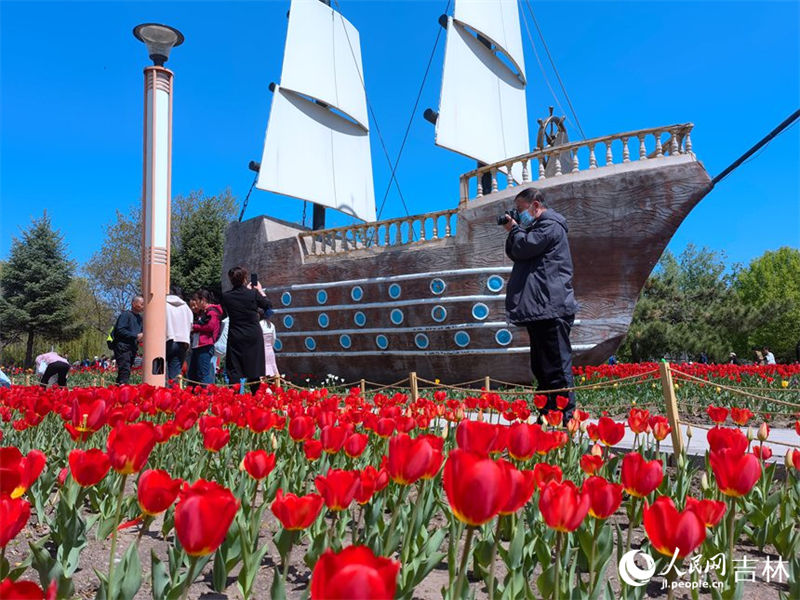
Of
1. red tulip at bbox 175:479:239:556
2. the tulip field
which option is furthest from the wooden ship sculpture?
red tulip at bbox 175:479:239:556

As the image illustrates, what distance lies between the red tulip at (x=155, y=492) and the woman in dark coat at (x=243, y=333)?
5.58 meters

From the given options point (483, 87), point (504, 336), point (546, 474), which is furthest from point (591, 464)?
point (483, 87)

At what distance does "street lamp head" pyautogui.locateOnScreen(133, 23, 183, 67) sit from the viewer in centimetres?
837

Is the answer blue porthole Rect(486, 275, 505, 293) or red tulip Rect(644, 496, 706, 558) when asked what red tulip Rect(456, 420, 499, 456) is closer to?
red tulip Rect(644, 496, 706, 558)

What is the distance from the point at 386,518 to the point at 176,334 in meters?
6.41

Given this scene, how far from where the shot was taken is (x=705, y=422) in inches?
294

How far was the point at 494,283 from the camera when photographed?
463 inches

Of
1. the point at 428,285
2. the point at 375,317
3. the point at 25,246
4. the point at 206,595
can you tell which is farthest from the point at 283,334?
the point at 25,246

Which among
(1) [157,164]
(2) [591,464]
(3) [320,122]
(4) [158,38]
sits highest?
(3) [320,122]

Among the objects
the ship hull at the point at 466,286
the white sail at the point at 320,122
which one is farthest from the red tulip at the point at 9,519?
the white sail at the point at 320,122

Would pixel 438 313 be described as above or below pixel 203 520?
above

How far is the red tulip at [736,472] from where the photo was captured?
160cm

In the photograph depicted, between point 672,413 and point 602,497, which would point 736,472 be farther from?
point 672,413

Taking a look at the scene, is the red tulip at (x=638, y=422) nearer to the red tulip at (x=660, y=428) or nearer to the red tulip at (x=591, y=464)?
the red tulip at (x=660, y=428)
